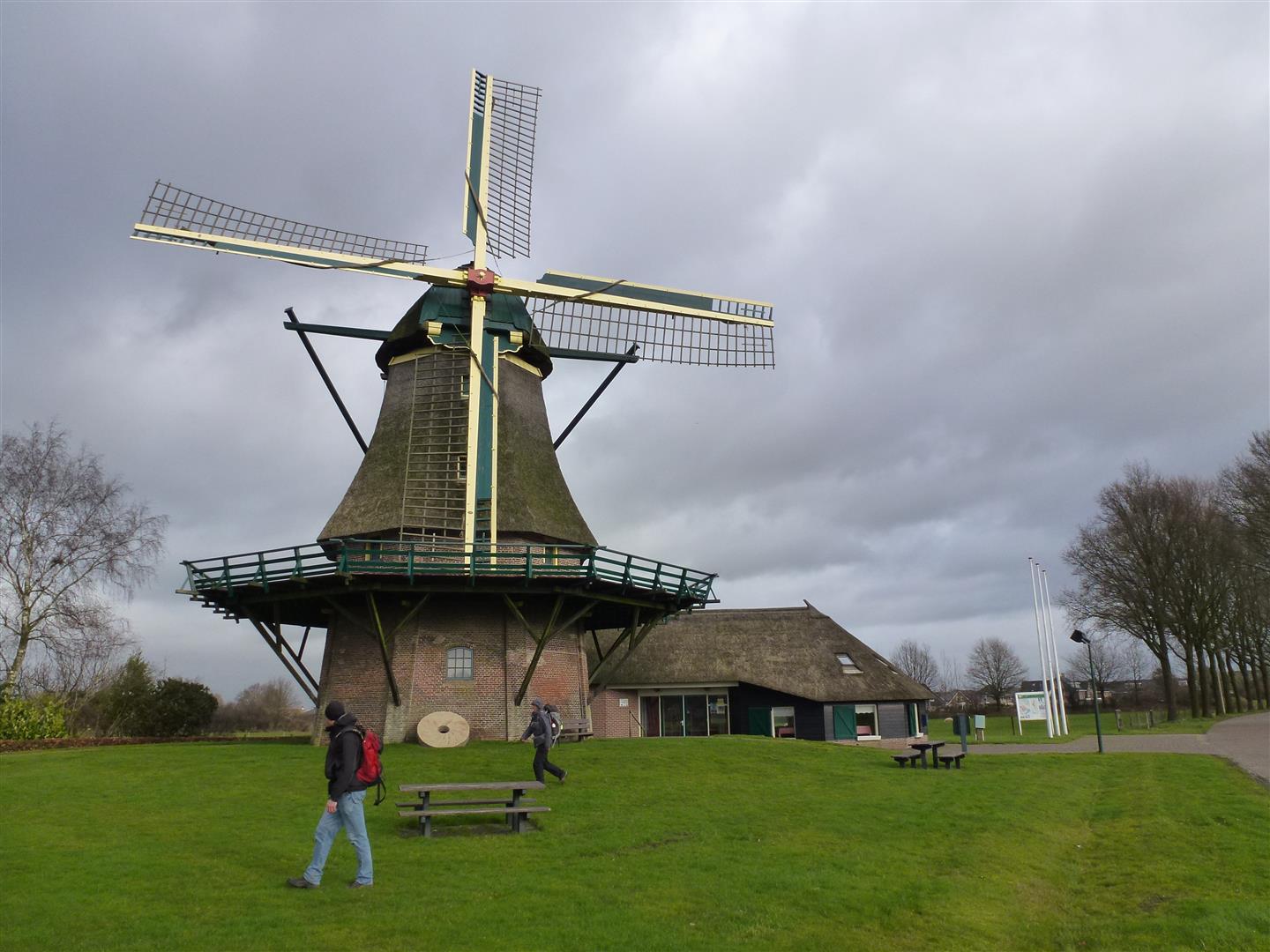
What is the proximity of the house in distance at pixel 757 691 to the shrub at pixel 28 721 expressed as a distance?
53.1 ft

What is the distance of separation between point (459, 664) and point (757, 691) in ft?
49.4

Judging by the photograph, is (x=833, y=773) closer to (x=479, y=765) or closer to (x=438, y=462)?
(x=479, y=765)

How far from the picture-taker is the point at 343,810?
26.5ft

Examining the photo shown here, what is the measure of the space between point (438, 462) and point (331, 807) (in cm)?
1342

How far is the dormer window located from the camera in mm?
32500

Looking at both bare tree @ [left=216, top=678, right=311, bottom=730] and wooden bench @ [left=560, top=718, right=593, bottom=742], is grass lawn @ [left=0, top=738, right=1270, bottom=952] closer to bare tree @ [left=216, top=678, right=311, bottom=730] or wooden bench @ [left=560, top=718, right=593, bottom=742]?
wooden bench @ [left=560, top=718, right=593, bottom=742]

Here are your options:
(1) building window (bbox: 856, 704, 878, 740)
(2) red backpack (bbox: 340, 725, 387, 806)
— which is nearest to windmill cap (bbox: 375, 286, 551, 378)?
(2) red backpack (bbox: 340, 725, 387, 806)

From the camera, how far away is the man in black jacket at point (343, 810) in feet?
26.5

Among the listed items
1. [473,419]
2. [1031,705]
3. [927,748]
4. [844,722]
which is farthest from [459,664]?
[1031,705]

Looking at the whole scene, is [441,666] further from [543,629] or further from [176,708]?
[176,708]

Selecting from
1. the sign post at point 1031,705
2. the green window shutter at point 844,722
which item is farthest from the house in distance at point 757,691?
the sign post at point 1031,705

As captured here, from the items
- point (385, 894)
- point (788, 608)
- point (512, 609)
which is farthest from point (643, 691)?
point (385, 894)

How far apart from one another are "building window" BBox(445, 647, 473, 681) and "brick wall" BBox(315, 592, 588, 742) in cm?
9

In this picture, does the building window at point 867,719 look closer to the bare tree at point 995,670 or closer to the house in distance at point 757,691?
the house in distance at point 757,691
